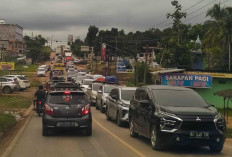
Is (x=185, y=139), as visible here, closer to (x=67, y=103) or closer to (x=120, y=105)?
(x=67, y=103)

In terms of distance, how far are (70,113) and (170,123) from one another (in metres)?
4.83

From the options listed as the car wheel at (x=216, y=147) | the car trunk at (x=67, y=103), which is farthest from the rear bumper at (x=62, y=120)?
the car wheel at (x=216, y=147)

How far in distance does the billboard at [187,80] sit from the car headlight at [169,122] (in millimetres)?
22149

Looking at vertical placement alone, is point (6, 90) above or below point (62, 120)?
below

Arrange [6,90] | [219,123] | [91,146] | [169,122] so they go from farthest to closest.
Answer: [6,90], [91,146], [219,123], [169,122]

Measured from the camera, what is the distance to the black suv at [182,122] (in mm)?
11031

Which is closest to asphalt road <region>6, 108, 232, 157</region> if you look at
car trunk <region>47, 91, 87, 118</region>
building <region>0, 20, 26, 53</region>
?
car trunk <region>47, 91, 87, 118</region>

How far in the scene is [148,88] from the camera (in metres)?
13.5

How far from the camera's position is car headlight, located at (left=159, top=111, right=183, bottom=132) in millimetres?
11039

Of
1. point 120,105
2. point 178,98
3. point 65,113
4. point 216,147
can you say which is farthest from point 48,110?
point 216,147

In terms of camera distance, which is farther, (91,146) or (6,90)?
(6,90)

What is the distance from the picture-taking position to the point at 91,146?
41.9 feet

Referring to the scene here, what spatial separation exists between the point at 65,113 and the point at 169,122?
4898 millimetres

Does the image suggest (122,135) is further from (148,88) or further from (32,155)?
(32,155)
